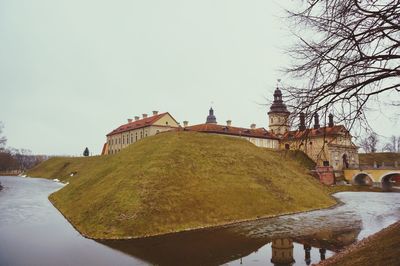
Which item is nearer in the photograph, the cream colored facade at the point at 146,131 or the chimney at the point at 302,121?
the chimney at the point at 302,121

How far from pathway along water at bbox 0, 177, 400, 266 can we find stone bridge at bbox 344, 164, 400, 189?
3938 cm

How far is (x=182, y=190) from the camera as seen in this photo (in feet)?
126

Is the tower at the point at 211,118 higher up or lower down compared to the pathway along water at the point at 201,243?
higher up

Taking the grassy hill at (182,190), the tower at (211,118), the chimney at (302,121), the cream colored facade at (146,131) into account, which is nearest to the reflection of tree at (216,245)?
the grassy hill at (182,190)

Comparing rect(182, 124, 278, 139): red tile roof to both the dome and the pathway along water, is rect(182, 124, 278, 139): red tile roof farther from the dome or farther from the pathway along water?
the dome

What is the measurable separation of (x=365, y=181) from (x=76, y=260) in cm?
7917

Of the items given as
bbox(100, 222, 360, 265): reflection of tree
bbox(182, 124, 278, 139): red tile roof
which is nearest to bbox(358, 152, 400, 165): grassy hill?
bbox(182, 124, 278, 139): red tile roof

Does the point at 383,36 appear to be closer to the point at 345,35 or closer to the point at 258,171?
the point at 345,35

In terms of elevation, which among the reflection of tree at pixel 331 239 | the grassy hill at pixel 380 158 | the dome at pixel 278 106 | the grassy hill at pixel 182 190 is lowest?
the reflection of tree at pixel 331 239

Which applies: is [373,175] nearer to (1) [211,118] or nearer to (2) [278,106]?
(1) [211,118]

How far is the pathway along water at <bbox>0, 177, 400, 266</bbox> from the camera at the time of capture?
72.9 feet

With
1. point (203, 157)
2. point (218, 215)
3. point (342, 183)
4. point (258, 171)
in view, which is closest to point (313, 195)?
point (258, 171)

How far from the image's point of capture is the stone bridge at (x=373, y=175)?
7200cm

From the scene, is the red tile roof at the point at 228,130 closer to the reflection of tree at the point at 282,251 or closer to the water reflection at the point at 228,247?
the water reflection at the point at 228,247
